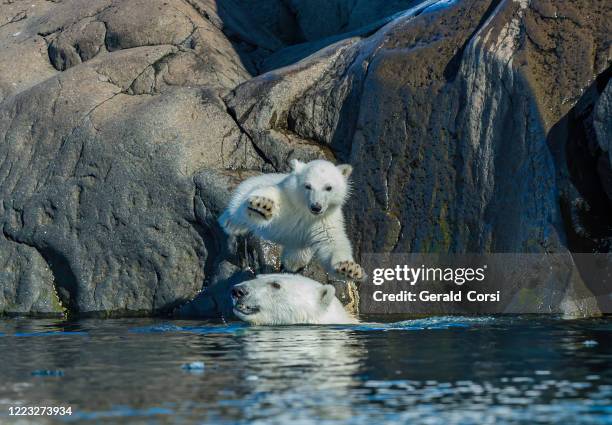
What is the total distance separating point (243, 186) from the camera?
9.85m

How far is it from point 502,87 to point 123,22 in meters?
6.72

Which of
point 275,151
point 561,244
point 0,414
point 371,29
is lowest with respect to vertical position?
point 0,414

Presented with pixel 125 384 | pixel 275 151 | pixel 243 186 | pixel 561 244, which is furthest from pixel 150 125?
pixel 125 384

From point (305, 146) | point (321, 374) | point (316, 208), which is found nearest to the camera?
point (321, 374)

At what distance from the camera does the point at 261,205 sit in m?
8.64

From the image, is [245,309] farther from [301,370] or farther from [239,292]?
[301,370]

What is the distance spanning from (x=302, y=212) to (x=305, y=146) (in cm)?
315

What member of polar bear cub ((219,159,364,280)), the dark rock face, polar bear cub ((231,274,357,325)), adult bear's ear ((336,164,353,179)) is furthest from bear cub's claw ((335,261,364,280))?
the dark rock face

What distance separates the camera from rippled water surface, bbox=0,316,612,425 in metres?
4.23

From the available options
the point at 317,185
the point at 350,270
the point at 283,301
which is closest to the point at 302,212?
the point at 317,185

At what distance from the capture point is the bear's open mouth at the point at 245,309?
8141mm

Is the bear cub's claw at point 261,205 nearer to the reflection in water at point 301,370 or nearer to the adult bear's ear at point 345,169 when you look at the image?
the adult bear's ear at point 345,169

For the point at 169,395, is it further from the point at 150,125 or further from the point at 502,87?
the point at 150,125

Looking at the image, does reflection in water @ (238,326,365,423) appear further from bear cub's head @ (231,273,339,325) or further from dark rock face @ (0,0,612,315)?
dark rock face @ (0,0,612,315)
